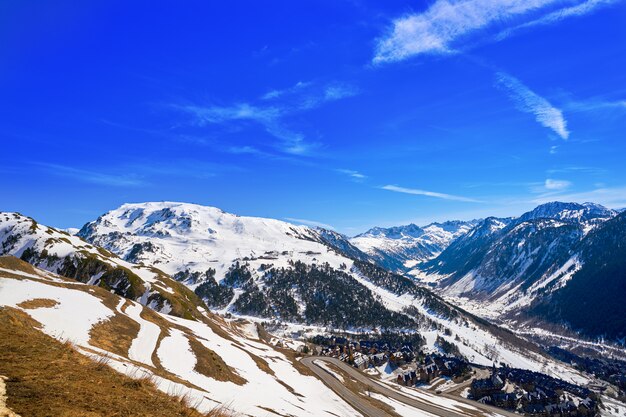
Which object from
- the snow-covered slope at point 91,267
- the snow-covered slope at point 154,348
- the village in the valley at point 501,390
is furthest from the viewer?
the village in the valley at point 501,390

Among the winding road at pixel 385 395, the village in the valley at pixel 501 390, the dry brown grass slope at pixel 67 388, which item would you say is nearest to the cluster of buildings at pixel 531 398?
A: the village in the valley at pixel 501 390

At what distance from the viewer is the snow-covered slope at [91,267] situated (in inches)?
5007

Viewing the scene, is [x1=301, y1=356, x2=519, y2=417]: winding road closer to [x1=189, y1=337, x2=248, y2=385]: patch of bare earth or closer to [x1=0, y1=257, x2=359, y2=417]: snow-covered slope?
[x1=0, y1=257, x2=359, y2=417]: snow-covered slope

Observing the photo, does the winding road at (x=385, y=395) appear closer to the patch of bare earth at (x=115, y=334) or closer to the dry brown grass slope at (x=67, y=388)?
the patch of bare earth at (x=115, y=334)

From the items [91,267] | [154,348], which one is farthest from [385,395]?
[91,267]

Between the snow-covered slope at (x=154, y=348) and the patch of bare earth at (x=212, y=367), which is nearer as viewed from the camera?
the snow-covered slope at (x=154, y=348)

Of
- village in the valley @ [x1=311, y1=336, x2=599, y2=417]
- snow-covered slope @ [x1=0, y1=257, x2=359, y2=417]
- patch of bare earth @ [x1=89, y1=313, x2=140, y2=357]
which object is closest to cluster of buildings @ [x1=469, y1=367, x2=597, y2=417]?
village in the valley @ [x1=311, y1=336, x2=599, y2=417]

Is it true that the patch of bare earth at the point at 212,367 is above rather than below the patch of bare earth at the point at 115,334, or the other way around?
below

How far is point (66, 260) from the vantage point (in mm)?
149625

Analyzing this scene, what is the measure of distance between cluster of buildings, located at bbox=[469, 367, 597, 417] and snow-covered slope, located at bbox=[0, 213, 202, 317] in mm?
137898

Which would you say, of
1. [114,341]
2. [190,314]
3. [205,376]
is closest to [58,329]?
[114,341]

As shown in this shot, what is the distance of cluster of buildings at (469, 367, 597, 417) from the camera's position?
513ft

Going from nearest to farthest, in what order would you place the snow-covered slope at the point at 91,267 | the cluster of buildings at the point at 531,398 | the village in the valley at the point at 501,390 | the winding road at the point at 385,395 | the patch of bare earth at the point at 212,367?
the patch of bare earth at the point at 212,367
the winding road at the point at 385,395
the snow-covered slope at the point at 91,267
the cluster of buildings at the point at 531,398
the village in the valley at the point at 501,390

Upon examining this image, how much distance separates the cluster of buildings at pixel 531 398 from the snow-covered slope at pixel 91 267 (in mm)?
137898
